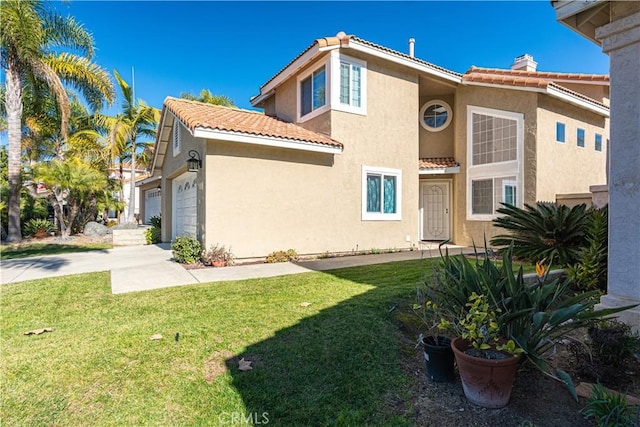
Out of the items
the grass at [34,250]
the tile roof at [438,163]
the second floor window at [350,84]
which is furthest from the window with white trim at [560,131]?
the grass at [34,250]

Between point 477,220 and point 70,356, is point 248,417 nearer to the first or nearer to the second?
point 70,356

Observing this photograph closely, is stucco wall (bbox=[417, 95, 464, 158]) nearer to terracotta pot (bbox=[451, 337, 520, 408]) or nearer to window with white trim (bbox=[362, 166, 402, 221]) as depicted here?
window with white trim (bbox=[362, 166, 402, 221])

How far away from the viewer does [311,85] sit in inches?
490

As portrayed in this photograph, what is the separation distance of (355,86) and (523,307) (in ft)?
33.0

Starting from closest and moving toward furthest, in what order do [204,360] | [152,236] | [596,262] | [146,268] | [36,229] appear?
[204,360]
[596,262]
[146,268]
[152,236]
[36,229]

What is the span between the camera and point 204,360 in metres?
3.72

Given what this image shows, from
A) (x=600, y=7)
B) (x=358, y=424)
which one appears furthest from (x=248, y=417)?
(x=600, y=7)

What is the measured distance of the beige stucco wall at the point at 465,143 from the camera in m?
11.8

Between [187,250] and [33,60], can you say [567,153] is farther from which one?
[33,60]

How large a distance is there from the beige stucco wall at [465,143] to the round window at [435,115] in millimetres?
577

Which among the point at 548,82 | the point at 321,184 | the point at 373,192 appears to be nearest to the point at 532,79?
the point at 548,82

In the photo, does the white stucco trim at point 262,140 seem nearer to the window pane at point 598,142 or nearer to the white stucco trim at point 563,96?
the white stucco trim at point 563,96

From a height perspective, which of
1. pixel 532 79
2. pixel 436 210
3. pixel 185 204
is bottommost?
pixel 436 210

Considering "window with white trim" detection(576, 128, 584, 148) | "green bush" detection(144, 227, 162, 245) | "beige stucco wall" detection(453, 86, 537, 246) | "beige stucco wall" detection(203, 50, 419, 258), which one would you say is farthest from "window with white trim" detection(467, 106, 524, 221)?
"green bush" detection(144, 227, 162, 245)
